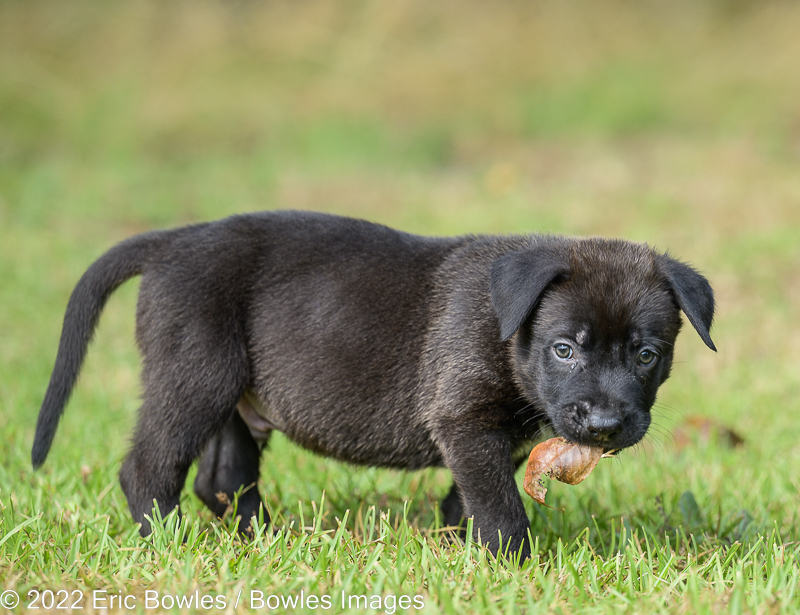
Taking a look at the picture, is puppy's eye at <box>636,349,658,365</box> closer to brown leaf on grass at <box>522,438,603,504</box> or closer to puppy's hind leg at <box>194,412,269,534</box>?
brown leaf on grass at <box>522,438,603,504</box>

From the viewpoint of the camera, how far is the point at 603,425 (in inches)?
126

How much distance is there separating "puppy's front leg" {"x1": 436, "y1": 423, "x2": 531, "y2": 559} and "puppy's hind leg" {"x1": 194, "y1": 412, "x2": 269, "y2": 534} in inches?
43.8

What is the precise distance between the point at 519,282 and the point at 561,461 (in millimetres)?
714

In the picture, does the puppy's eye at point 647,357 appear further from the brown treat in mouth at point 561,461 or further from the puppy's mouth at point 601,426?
the brown treat in mouth at point 561,461

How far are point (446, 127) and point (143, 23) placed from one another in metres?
5.80

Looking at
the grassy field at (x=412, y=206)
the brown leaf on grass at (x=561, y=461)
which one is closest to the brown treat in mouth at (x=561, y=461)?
the brown leaf on grass at (x=561, y=461)

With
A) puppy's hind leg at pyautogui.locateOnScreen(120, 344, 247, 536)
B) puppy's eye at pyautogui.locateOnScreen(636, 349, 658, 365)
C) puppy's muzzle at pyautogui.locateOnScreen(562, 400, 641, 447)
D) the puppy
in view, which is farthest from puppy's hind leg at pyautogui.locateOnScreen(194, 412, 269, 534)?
puppy's eye at pyautogui.locateOnScreen(636, 349, 658, 365)

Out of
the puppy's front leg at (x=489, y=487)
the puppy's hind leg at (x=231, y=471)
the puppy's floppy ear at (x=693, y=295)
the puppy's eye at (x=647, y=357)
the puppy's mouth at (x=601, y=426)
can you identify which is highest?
the puppy's floppy ear at (x=693, y=295)

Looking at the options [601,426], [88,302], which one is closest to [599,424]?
[601,426]

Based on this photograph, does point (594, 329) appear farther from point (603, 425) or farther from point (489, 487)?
point (489, 487)

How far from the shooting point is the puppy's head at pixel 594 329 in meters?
3.29

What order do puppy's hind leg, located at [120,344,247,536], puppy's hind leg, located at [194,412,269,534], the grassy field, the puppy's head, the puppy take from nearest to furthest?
the grassy field, the puppy's head, the puppy, puppy's hind leg, located at [120,344,247,536], puppy's hind leg, located at [194,412,269,534]

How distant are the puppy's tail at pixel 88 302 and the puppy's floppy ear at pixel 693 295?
2.16 meters

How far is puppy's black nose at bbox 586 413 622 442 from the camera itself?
3197 mm
